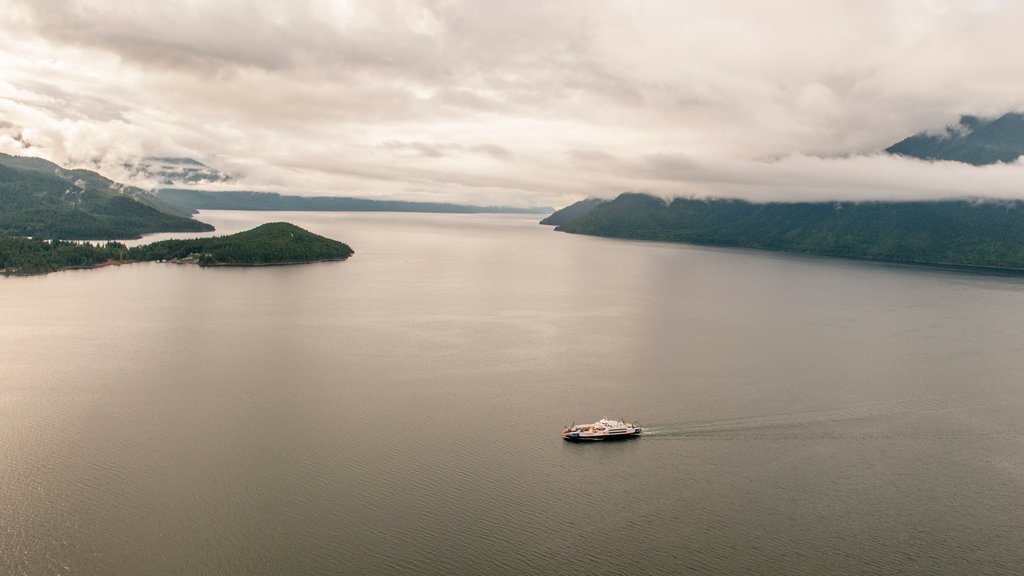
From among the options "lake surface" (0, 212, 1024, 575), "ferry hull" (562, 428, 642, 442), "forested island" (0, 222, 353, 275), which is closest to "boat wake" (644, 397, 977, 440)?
"lake surface" (0, 212, 1024, 575)

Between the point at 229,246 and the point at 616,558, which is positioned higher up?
the point at 229,246

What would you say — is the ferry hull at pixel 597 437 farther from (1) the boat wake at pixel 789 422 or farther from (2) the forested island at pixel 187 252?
(2) the forested island at pixel 187 252

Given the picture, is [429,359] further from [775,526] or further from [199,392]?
[775,526]

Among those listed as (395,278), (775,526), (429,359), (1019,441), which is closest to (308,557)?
(775,526)

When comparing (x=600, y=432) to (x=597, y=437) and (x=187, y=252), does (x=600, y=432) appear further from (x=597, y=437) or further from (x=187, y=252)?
(x=187, y=252)

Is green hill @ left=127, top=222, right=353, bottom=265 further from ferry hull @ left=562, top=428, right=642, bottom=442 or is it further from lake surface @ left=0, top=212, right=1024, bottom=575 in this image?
ferry hull @ left=562, top=428, right=642, bottom=442

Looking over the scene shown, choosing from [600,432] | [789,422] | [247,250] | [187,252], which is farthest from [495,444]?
[187,252]

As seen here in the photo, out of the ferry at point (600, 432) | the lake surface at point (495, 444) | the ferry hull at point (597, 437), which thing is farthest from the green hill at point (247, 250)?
the ferry hull at point (597, 437)

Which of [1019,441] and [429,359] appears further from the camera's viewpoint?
[429,359]
